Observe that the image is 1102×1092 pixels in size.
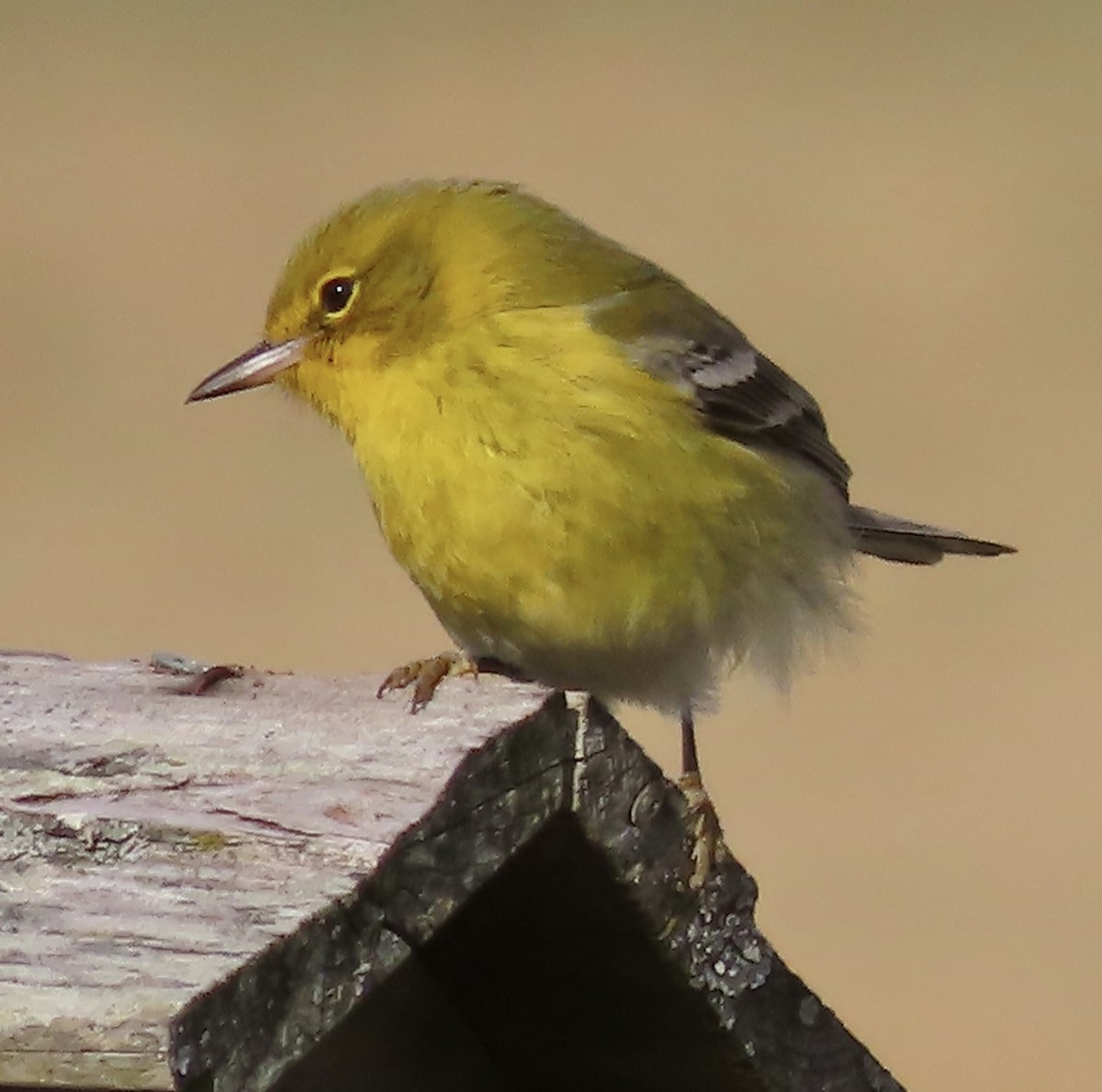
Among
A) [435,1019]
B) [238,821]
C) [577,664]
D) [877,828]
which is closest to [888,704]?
[877,828]

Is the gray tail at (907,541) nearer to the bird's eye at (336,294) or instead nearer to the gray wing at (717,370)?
the gray wing at (717,370)

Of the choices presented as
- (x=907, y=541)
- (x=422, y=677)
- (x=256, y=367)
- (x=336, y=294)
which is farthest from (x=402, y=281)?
(x=422, y=677)

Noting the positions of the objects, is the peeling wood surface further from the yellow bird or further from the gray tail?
the gray tail

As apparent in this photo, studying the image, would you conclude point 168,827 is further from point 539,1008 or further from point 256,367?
point 256,367

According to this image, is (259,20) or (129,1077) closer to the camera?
(129,1077)

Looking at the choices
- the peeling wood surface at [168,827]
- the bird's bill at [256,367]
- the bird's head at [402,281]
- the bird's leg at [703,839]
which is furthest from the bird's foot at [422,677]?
the bird's bill at [256,367]

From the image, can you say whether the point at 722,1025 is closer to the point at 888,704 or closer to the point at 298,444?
the point at 888,704
